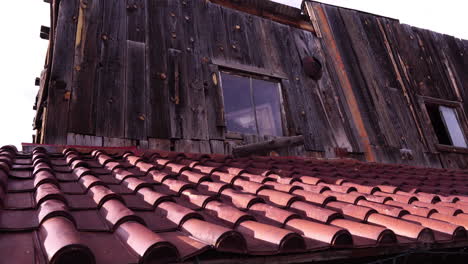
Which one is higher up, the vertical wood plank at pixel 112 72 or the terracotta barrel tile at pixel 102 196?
the vertical wood plank at pixel 112 72

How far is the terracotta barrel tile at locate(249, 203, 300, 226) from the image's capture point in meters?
2.47

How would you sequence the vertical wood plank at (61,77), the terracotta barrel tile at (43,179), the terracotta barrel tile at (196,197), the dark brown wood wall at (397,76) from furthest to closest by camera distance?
the dark brown wood wall at (397,76) → the vertical wood plank at (61,77) → the terracotta barrel tile at (43,179) → the terracotta barrel tile at (196,197)

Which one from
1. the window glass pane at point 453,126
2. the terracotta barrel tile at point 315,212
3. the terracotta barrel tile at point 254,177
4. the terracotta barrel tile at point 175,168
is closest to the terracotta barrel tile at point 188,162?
the terracotta barrel tile at point 175,168

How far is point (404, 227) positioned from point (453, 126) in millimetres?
7370

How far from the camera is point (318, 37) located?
793cm

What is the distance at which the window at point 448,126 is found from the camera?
8.54 meters

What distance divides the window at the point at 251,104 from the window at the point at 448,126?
174 inches

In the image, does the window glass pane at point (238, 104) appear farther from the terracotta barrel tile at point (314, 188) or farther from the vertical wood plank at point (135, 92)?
the terracotta barrel tile at point (314, 188)

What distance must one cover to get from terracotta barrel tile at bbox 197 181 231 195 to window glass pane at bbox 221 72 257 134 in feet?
8.88

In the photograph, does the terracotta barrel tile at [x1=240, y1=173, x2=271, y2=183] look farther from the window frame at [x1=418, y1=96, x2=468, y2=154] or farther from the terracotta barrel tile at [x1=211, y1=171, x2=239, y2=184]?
the window frame at [x1=418, y1=96, x2=468, y2=154]

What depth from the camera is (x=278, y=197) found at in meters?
3.08

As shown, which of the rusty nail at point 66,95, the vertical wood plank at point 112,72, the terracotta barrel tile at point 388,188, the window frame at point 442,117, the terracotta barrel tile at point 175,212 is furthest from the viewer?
the window frame at point 442,117

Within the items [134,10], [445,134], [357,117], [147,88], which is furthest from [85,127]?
[445,134]

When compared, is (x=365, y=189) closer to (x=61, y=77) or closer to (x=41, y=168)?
(x=41, y=168)
